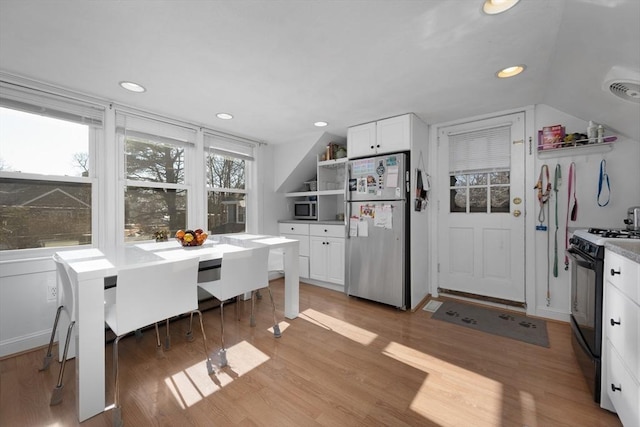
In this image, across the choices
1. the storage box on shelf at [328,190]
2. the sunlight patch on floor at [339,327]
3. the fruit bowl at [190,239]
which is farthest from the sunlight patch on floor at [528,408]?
the storage box on shelf at [328,190]

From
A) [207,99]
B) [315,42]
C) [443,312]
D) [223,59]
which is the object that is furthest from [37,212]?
[443,312]

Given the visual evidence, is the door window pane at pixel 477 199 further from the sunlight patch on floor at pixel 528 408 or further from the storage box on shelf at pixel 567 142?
the sunlight patch on floor at pixel 528 408

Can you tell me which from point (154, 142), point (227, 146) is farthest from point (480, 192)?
point (154, 142)

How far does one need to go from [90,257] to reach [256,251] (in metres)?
1.10

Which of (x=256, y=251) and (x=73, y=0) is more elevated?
(x=73, y=0)

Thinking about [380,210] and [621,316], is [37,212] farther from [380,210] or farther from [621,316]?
[621,316]

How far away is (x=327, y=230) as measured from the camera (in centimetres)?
362

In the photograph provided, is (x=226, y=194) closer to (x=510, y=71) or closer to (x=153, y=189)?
(x=153, y=189)

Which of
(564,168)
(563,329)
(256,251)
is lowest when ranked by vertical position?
(563,329)

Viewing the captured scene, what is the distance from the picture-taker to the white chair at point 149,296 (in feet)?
4.83

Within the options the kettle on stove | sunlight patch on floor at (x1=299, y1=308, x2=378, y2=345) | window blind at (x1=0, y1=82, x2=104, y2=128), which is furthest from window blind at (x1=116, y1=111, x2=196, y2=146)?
the kettle on stove

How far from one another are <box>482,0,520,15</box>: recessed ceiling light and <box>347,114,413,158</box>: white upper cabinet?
4.82 ft

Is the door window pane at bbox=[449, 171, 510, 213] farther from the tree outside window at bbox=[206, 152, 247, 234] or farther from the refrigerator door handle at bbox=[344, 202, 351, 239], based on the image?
the tree outside window at bbox=[206, 152, 247, 234]

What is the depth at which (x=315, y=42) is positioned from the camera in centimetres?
165
